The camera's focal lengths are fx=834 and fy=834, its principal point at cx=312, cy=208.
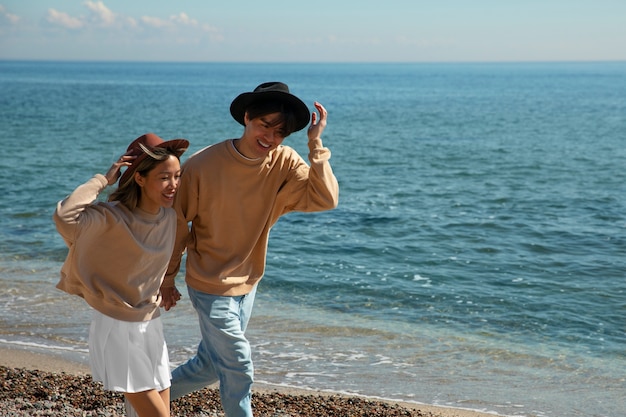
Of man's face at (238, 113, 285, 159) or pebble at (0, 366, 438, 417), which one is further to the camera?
pebble at (0, 366, 438, 417)

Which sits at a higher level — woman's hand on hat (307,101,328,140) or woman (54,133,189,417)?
woman's hand on hat (307,101,328,140)

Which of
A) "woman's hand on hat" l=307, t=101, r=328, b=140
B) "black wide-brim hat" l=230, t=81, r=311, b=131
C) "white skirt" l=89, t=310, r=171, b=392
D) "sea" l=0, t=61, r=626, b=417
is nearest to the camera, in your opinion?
"white skirt" l=89, t=310, r=171, b=392

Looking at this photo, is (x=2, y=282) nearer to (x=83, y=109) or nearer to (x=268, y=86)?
(x=268, y=86)

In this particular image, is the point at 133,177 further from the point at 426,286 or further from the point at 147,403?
the point at 426,286

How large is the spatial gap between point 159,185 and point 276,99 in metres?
0.73

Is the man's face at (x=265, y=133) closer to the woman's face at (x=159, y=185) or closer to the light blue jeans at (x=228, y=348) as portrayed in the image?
the woman's face at (x=159, y=185)

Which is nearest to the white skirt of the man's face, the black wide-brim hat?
the man's face

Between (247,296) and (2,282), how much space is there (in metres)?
6.56

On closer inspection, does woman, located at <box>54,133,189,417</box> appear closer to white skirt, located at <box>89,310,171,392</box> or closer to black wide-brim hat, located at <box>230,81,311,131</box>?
white skirt, located at <box>89,310,171,392</box>

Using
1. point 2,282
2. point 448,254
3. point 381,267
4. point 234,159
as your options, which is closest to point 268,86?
point 234,159

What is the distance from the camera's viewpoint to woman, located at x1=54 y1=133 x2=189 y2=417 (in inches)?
143

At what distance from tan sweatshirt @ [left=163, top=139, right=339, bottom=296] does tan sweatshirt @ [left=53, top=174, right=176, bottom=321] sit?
33 centimetres

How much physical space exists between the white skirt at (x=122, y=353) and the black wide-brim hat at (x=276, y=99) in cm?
114

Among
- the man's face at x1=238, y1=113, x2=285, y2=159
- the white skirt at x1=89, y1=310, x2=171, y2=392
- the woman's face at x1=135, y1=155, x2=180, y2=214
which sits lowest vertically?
the white skirt at x1=89, y1=310, x2=171, y2=392
